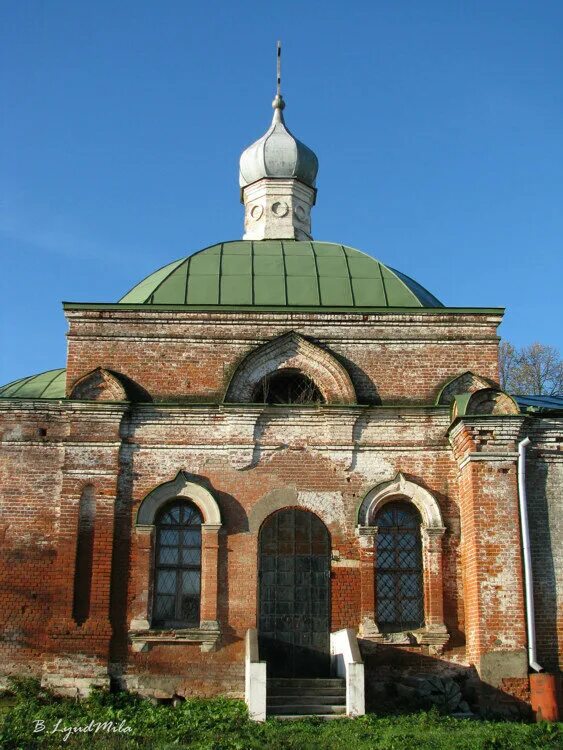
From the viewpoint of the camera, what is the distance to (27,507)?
1348 cm

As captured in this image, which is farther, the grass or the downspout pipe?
the downspout pipe

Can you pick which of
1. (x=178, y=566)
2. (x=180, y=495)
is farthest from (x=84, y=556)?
(x=180, y=495)

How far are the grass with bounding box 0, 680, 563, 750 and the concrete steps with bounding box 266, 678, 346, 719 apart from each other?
0.37 meters

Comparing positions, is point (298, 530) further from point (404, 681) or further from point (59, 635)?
point (59, 635)

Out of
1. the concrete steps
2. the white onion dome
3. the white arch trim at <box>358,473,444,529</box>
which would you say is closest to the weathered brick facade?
the white arch trim at <box>358,473,444,529</box>

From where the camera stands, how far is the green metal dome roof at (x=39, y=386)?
615 inches

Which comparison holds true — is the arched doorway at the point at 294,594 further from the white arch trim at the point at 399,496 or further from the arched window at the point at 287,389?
the arched window at the point at 287,389

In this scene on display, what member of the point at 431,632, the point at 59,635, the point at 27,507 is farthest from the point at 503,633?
the point at 27,507

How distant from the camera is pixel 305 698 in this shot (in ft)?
39.3

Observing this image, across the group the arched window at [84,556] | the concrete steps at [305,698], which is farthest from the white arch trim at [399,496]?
the arched window at [84,556]

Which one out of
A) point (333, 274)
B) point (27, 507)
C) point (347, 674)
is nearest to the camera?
point (347, 674)

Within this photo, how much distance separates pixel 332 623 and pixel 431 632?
1.30 meters

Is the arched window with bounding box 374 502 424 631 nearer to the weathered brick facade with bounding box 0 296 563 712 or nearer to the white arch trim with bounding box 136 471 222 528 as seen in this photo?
the weathered brick facade with bounding box 0 296 563 712

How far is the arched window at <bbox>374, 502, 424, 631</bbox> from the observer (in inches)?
523
